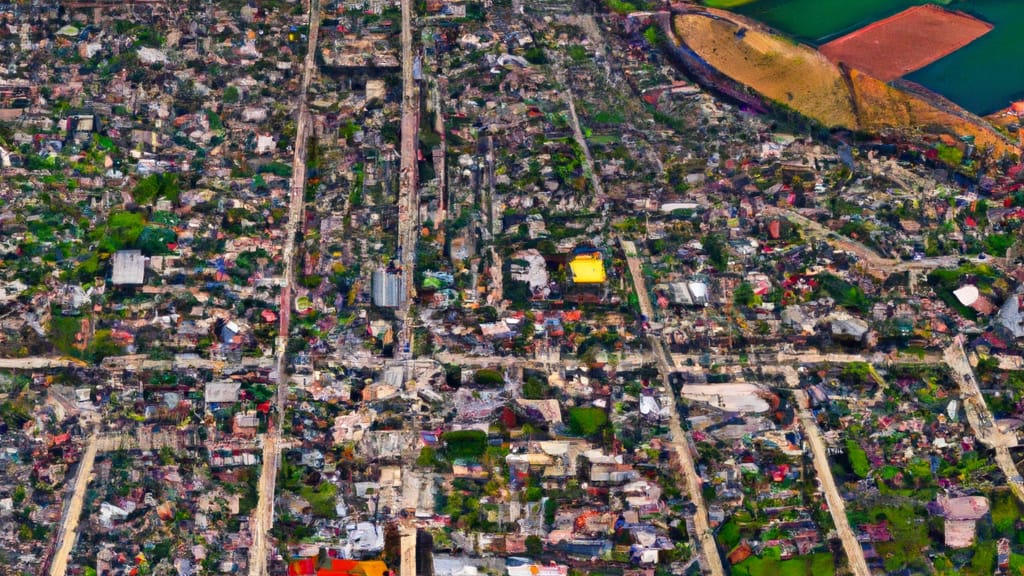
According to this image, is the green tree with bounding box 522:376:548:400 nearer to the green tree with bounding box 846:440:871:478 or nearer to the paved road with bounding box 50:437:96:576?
the green tree with bounding box 846:440:871:478

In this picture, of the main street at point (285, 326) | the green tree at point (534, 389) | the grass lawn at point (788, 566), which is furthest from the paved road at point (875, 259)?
the main street at point (285, 326)

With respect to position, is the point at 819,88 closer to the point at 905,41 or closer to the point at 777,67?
the point at 777,67

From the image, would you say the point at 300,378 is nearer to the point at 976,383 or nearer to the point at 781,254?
the point at 781,254

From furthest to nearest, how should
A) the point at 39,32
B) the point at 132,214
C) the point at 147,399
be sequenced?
the point at 39,32 < the point at 132,214 < the point at 147,399

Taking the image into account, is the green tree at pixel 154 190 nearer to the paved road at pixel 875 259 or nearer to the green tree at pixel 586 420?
the green tree at pixel 586 420

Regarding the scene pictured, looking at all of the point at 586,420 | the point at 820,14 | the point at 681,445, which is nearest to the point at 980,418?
the point at 681,445

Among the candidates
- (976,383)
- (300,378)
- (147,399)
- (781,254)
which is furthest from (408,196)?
(976,383)
